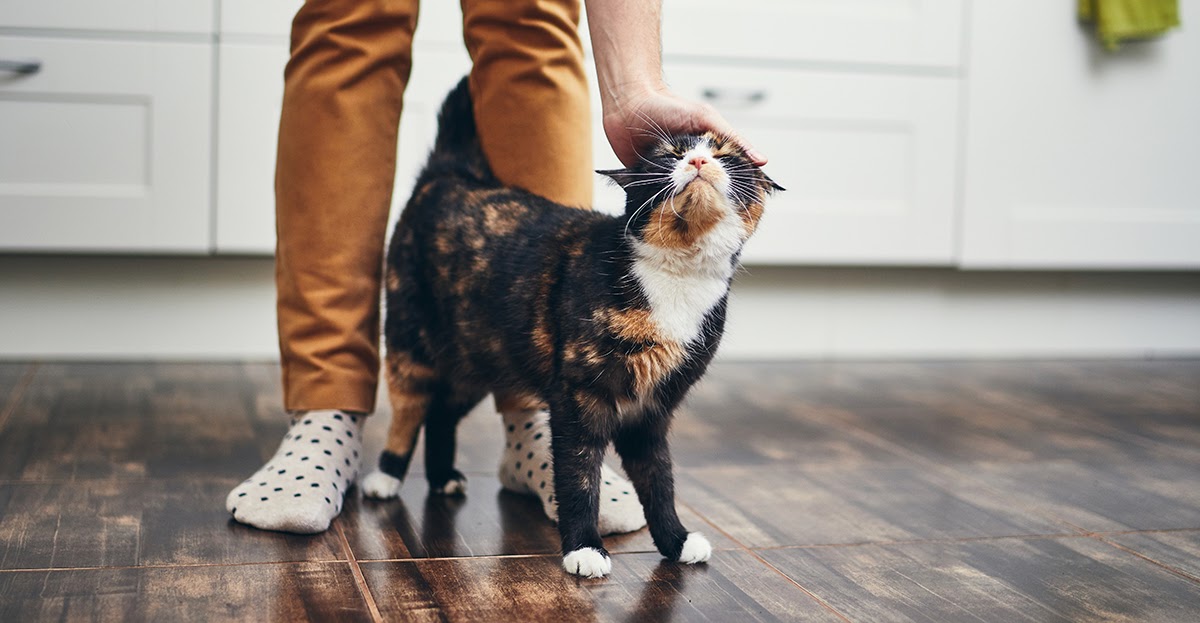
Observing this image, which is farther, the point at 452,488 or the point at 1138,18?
the point at 1138,18

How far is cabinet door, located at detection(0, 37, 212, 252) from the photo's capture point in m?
2.14

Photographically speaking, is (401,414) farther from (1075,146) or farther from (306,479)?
(1075,146)

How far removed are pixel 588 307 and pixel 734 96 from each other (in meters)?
1.44

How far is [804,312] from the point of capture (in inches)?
102

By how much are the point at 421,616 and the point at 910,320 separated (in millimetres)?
1888

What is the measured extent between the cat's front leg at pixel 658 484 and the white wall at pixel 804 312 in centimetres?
124

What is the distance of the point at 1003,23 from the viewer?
2525 millimetres

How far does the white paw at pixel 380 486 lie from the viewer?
4.36ft

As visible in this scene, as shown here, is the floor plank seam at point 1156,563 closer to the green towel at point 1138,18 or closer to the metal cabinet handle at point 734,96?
the metal cabinet handle at point 734,96

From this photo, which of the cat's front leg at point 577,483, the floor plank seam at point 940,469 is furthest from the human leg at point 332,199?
the floor plank seam at point 940,469

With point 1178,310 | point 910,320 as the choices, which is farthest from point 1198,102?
point 910,320

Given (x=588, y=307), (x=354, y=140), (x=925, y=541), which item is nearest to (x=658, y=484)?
(x=588, y=307)

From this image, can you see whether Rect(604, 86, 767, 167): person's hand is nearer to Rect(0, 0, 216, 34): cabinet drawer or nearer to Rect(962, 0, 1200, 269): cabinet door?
Rect(0, 0, 216, 34): cabinet drawer

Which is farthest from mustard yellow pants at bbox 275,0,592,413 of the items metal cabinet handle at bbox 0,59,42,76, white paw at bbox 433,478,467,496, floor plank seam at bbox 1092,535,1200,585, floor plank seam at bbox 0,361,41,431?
metal cabinet handle at bbox 0,59,42,76
